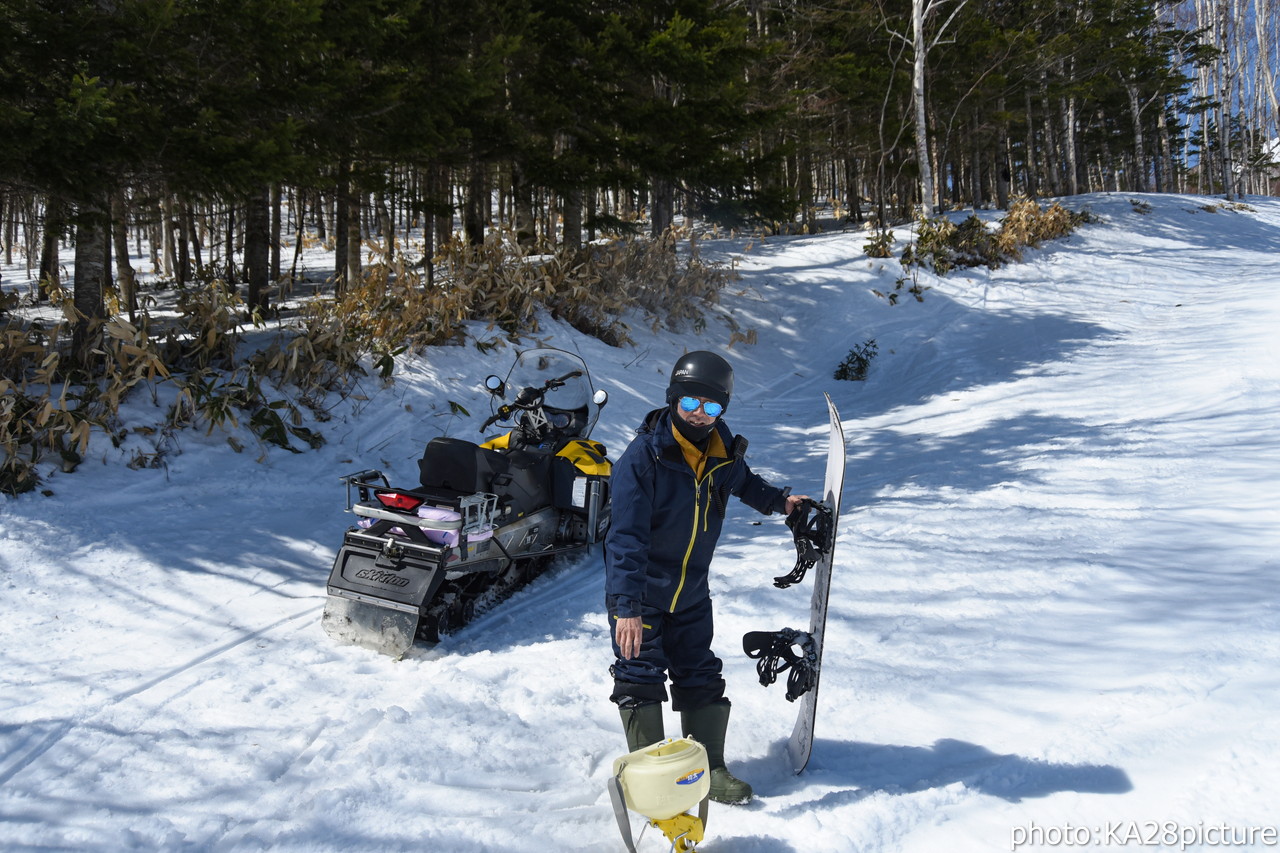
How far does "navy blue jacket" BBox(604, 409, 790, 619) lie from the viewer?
2701 mm

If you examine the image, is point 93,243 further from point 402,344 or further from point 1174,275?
point 1174,275

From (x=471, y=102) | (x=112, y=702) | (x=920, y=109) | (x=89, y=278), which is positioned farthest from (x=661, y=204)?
(x=112, y=702)

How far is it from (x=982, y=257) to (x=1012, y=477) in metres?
12.3

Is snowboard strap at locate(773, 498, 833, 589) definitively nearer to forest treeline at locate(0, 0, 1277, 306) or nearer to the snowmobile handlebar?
the snowmobile handlebar

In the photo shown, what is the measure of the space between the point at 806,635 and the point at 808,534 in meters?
0.42

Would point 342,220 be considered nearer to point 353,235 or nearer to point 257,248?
point 353,235

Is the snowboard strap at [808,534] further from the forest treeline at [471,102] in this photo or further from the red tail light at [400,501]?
the forest treeline at [471,102]

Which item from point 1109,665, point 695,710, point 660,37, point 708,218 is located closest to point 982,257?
point 708,218

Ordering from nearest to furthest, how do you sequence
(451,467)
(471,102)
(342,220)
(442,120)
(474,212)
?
(451,467) < (442,120) < (471,102) < (342,220) < (474,212)

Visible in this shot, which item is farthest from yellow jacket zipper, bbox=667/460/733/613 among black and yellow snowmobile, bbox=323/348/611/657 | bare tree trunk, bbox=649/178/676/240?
bare tree trunk, bbox=649/178/676/240

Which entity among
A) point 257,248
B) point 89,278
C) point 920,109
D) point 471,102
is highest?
point 920,109

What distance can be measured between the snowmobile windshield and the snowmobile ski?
3194 millimetres

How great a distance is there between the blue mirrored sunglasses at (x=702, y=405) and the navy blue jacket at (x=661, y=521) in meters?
0.11

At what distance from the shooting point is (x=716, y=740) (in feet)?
9.70
